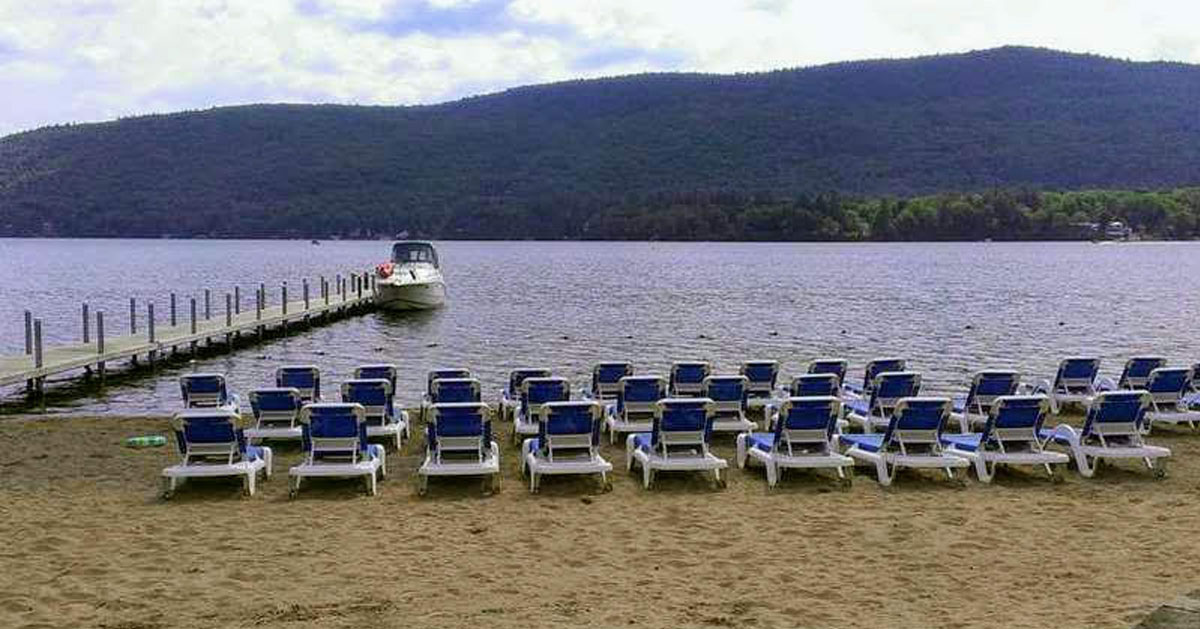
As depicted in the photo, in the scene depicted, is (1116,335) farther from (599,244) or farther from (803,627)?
(599,244)

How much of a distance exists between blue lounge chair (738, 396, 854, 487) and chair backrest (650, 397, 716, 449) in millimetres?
705

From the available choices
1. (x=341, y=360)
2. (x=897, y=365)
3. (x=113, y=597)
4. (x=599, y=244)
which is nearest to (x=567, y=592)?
(x=113, y=597)

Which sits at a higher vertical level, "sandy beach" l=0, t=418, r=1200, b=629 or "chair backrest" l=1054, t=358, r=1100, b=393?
"chair backrest" l=1054, t=358, r=1100, b=393

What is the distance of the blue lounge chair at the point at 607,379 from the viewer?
51.2 ft

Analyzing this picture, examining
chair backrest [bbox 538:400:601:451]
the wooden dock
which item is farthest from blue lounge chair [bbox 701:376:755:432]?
the wooden dock

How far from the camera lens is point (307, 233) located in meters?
160

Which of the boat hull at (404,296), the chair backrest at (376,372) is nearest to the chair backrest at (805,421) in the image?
the chair backrest at (376,372)

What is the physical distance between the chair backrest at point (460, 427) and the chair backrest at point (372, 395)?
2.68 m

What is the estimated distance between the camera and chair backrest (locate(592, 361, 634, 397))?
51.2ft

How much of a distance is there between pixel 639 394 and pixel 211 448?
505 centimetres

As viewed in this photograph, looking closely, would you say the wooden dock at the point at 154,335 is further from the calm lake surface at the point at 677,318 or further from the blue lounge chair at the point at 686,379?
the blue lounge chair at the point at 686,379

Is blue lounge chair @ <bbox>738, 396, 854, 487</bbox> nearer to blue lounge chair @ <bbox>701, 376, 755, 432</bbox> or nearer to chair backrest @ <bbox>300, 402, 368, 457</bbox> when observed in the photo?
blue lounge chair @ <bbox>701, 376, 755, 432</bbox>

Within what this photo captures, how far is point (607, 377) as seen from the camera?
15.8 metres

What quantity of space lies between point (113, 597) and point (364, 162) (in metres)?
159
